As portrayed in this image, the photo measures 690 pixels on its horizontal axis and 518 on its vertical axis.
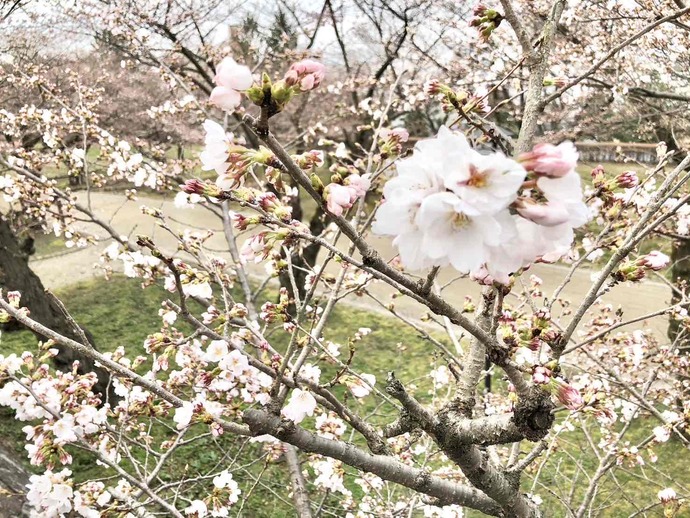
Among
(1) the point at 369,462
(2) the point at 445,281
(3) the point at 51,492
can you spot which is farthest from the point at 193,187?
(2) the point at 445,281

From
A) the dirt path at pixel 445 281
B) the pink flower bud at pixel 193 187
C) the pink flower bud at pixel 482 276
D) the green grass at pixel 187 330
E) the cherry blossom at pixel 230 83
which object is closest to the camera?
the cherry blossom at pixel 230 83

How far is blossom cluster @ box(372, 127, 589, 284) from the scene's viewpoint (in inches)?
31.7

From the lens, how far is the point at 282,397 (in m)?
1.77

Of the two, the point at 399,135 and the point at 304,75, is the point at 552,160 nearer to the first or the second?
the point at 304,75

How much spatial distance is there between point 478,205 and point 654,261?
3.33 ft

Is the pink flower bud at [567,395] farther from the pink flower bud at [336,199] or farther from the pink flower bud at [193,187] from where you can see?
the pink flower bud at [193,187]

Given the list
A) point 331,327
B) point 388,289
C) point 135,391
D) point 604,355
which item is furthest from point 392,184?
point 388,289

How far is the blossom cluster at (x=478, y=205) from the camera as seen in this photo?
0.80m

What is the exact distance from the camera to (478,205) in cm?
80

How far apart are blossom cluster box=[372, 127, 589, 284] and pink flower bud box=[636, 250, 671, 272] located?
0.81 m

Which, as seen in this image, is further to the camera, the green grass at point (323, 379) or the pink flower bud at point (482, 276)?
the green grass at point (323, 379)

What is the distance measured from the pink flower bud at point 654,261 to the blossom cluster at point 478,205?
0.81m

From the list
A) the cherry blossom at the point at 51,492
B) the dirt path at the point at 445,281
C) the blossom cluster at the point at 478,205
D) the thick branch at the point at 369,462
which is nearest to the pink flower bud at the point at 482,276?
the blossom cluster at the point at 478,205

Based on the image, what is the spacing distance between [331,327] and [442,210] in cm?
888
